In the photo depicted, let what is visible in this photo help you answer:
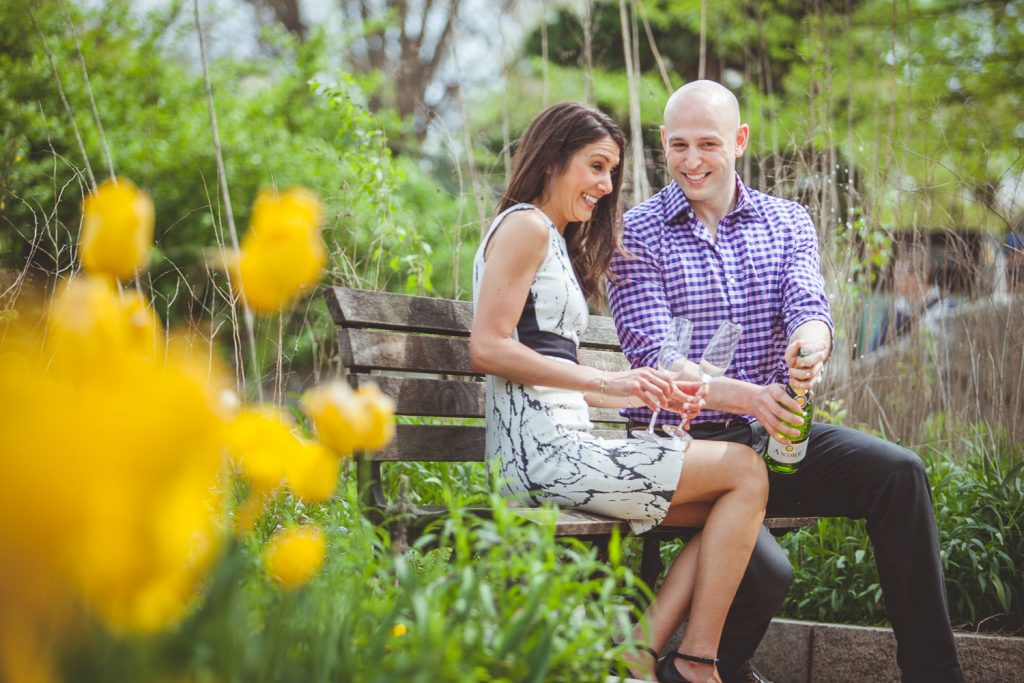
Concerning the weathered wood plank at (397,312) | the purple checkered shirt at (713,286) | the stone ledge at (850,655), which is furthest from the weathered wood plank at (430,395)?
the stone ledge at (850,655)

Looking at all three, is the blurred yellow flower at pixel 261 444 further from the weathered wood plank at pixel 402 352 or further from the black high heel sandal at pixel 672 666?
the black high heel sandal at pixel 672 666

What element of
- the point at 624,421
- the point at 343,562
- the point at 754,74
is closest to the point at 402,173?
the point at 624,421

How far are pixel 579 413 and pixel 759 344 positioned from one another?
687 millimetres

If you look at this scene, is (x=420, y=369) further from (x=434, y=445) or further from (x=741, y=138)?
(x=741, y=138)

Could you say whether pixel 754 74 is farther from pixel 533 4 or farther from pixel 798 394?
pixel 798 394

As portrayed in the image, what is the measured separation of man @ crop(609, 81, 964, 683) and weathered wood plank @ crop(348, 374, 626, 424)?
1.64ft

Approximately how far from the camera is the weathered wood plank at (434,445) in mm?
2623

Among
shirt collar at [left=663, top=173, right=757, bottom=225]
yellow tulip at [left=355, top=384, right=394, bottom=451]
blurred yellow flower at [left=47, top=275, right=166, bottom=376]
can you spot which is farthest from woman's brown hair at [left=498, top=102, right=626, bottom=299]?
blurred yellow flower at [left=47, top=275, right=166, bottom=376]

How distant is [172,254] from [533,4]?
4150 mm

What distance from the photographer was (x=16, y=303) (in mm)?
3148

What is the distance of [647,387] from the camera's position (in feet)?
7.75

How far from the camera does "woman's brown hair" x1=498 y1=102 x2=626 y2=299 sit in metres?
2.82

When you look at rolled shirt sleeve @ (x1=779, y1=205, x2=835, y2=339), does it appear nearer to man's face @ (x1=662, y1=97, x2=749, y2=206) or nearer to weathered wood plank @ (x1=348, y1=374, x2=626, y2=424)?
man's face @ (x1=662, y1=97, x2=749, y2=206)

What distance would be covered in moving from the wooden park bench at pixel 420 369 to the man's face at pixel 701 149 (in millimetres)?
812
